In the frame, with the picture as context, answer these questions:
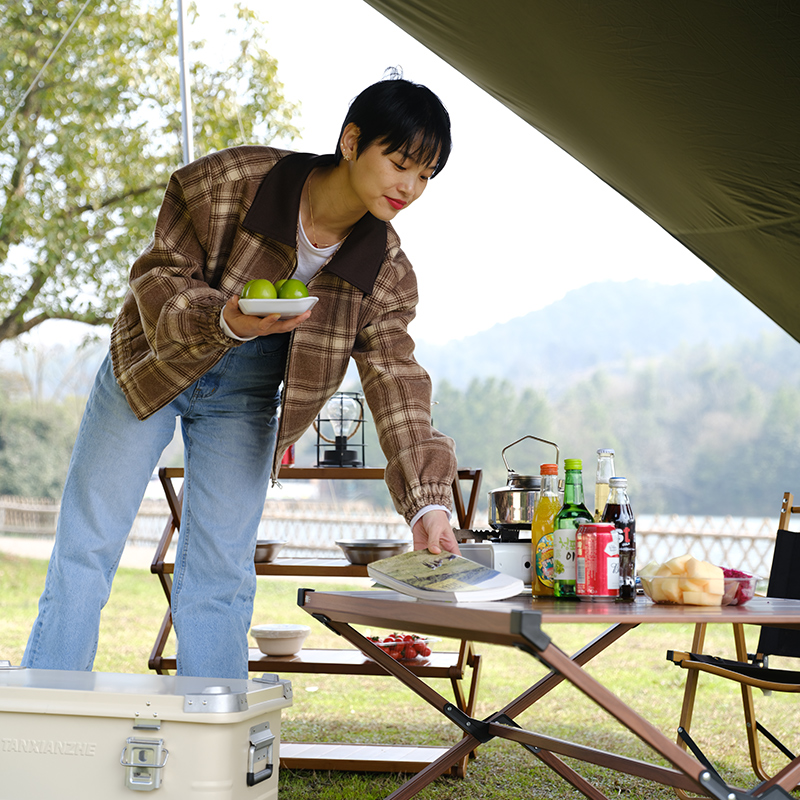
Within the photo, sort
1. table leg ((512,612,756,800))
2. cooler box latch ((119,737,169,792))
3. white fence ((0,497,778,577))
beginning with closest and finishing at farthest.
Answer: table leg ((512,612,756,800))
cooler box latch ((119,737,169,792))
white fence ((0,497,778,577))

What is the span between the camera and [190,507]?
1814mm

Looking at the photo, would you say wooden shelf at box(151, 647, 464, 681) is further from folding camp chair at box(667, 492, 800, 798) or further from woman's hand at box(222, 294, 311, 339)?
woman's hand at box(222, 294, 311, 339)

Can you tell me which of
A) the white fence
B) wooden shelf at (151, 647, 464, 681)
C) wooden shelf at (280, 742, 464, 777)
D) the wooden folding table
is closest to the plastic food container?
the wooden folding table

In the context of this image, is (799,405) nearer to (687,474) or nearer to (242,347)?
(687,474)

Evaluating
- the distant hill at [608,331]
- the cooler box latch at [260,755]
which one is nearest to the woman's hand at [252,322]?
the cooler box latch at [260,755]

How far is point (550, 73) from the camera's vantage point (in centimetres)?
211

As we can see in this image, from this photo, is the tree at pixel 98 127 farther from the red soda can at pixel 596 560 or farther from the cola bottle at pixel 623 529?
the red soda can at pixel 596 560

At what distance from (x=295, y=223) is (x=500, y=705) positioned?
292 cm

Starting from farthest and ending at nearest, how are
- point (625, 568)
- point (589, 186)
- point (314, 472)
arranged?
point (589, 186) → point (314, 472) → point (625, 568)

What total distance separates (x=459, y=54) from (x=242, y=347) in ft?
3.69

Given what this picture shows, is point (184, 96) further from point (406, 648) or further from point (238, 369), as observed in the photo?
point (406, 648)

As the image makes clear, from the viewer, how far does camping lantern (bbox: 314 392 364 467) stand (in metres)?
2.89

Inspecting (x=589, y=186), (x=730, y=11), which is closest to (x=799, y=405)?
(x=589, y=186)

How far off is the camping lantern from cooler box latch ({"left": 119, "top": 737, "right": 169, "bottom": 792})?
5.27 feet
